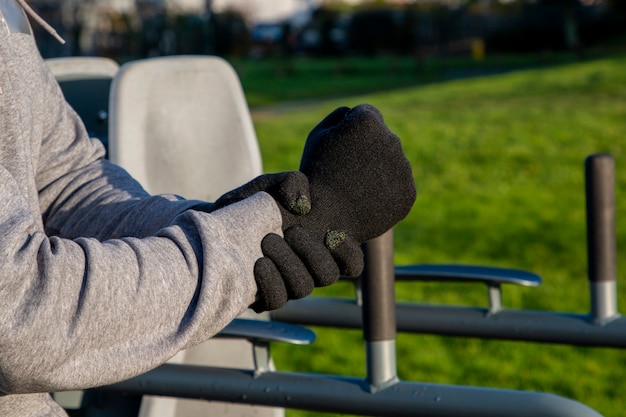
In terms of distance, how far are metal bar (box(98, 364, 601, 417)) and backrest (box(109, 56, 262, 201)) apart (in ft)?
2.11

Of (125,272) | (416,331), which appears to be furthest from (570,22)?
(125,272)

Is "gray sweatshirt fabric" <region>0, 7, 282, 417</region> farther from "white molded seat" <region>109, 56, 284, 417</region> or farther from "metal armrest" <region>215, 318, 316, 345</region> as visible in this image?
"white molded seat" <region>109, 56, 284, 417</region>

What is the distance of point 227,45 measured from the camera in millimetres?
25469

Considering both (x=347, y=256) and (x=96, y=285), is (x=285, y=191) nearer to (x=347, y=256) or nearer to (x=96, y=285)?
(x=347, y=256)

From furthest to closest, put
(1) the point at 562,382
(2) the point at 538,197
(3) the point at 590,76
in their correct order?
(3) the point at 590,76 → (2) the point at 538,197 → (1) the point at 562,382

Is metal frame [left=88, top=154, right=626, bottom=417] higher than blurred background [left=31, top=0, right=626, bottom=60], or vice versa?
metal frame [left=88, top=154, right=626, bottom=417]

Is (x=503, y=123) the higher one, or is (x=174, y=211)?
(x=174, y=211)

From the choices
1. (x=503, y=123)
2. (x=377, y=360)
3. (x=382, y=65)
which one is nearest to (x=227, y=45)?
(x=382, y=65)

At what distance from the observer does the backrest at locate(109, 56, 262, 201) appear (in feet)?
7.73

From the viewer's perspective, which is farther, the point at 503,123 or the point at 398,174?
the point at 503,123

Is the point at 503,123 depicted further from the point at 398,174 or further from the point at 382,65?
the point at 382,65

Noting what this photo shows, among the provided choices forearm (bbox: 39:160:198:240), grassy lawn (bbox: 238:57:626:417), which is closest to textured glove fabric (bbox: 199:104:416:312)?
forearm (bbox: 39:160:198:240)

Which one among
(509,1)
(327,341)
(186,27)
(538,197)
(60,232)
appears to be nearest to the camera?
(60,232)

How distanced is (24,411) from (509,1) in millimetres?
27901
